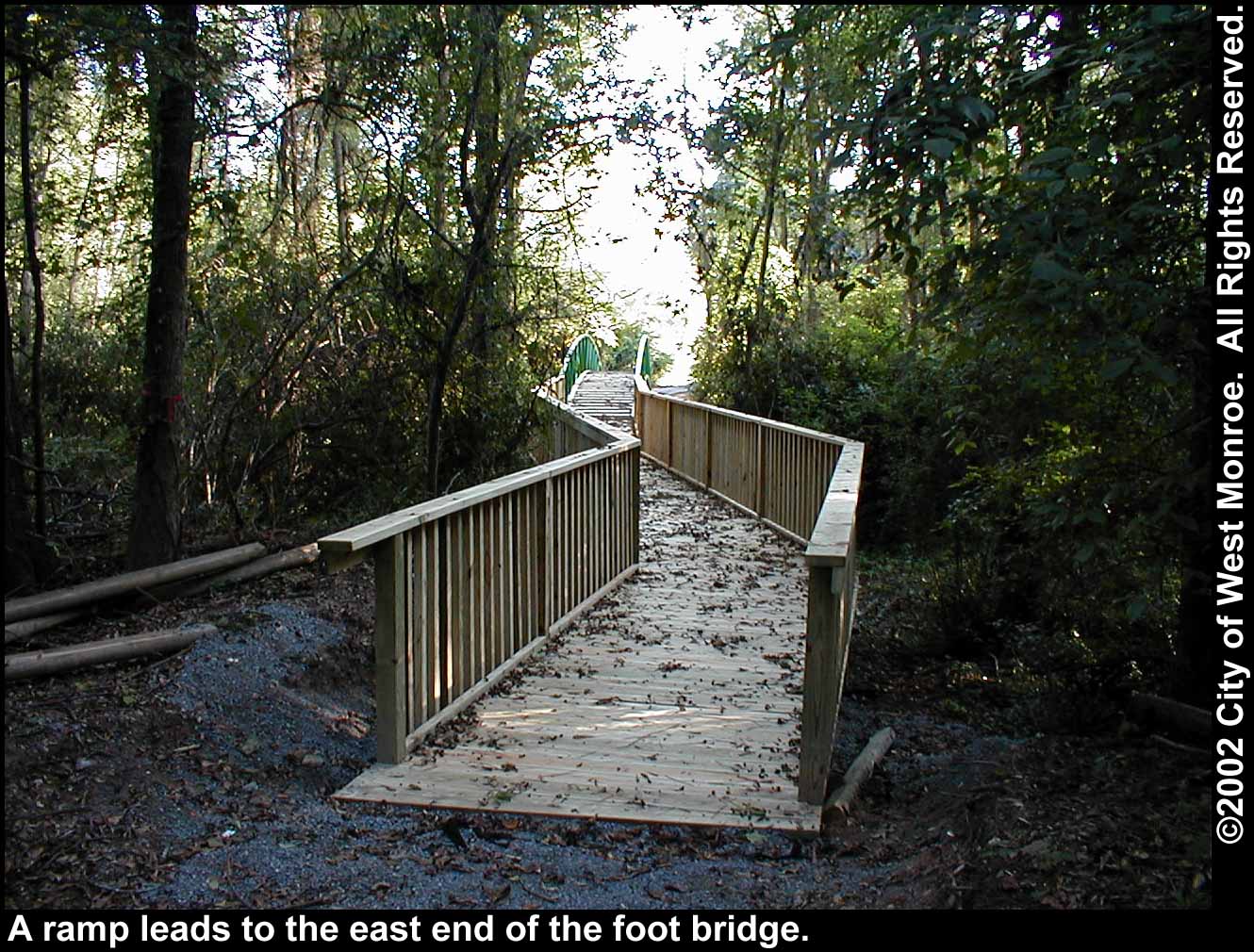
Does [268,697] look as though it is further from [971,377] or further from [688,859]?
[971,377]

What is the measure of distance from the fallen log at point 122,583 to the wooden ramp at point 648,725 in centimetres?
199

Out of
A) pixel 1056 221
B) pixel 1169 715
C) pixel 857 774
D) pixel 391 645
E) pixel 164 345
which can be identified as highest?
pixel 1056 221

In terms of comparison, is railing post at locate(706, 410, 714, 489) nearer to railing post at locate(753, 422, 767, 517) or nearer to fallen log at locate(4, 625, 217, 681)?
railing post at locate(753, 422, 767, 517)

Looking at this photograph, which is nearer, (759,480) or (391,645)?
(391,645)

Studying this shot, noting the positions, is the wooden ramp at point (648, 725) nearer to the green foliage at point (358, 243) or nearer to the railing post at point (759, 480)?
the green foliage at point (358, 243)

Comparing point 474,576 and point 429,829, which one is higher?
point 474,576

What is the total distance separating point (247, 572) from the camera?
641cm

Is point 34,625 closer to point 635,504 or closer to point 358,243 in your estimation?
point 358,243

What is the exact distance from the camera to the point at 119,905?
9.80ft

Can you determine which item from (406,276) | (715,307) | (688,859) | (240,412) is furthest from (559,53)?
(715,307)

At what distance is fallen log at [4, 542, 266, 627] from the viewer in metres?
5.04

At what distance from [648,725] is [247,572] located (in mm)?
2889

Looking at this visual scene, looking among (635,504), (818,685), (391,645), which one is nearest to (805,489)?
(635,504)

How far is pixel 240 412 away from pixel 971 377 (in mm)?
5247
